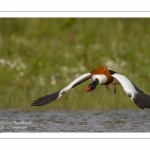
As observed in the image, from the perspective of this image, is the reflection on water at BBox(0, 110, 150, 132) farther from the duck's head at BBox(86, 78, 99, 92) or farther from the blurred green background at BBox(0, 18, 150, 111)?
the duck's head at BBox(86, 78, 99, 92)

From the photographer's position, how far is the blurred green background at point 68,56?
10.5 m

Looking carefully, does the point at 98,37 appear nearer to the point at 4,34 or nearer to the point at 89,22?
the point at 89,22

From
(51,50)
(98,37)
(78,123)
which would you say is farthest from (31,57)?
(78,123)

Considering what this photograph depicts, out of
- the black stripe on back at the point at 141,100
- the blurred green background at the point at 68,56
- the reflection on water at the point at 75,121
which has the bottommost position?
the reflection on water at the point at 75,121

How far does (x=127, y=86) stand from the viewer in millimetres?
8531

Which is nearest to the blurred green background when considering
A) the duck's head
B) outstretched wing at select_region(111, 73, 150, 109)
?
the duck's head

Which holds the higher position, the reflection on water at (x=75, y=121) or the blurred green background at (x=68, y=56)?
the blurred green background at (x=68, y=56)

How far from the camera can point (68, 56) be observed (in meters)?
12.1

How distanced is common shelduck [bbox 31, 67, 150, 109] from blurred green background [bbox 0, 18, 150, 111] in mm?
1100

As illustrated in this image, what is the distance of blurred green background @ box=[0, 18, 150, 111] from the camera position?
1051 cm

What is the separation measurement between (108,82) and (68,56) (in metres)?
2.90

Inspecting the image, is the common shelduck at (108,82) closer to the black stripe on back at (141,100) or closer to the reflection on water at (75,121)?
the black stripe on back at (141,100)

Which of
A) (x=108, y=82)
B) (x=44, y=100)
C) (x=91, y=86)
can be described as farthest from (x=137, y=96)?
(x=44, y=100)

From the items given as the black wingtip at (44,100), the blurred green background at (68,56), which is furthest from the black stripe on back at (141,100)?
the blurred green background at (68,56)
